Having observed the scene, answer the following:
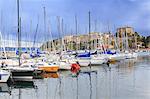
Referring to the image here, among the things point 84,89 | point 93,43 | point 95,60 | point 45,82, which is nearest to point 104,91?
point 84,89

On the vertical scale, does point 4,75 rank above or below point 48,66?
below

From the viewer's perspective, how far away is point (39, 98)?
32.9 metres

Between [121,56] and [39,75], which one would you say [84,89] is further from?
[121,56]

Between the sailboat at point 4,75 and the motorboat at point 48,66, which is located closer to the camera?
the sailboat at point 4,75

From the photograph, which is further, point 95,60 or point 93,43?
point 93,43

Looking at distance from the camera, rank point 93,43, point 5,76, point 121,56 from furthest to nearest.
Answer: point 93,43
point 121,56
point 5,76

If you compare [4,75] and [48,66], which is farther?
[48,66]

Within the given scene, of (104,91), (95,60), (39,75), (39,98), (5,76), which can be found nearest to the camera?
(39,98)

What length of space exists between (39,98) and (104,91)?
687cm

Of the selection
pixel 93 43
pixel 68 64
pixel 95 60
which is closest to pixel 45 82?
pixel 68 64

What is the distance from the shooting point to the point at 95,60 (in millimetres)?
77938

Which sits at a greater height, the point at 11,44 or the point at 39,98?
the point at 11,44

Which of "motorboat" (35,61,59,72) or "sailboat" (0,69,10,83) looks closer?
"sailboat" (0,69,10,83)

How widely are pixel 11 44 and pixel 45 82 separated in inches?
1917
